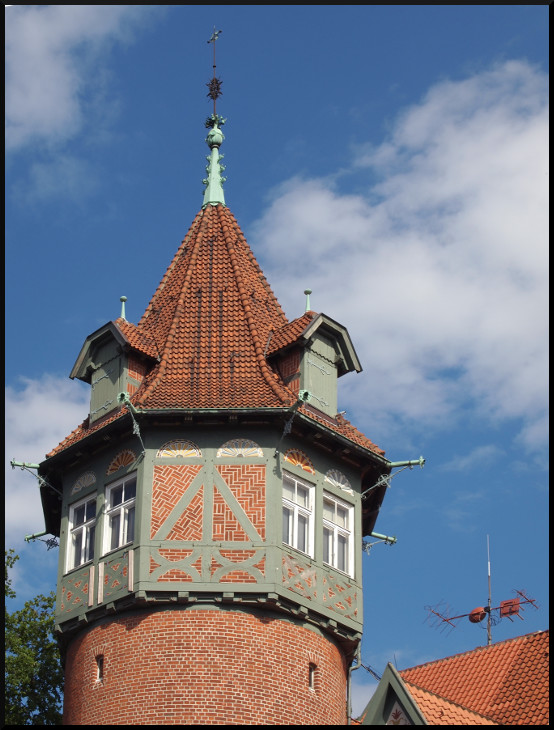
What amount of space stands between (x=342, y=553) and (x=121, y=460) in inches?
199

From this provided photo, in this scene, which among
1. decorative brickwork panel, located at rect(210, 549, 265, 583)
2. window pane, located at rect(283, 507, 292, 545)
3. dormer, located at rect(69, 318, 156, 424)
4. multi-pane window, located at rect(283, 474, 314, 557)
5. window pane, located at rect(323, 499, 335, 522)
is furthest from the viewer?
dormer, located at rect(69, 318, 156, 424)

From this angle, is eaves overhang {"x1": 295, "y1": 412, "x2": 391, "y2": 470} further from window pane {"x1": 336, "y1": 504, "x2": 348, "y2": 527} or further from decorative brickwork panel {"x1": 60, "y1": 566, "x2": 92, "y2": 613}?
decorative brickwork panel {"x1": 60, "y1": 566, "x2": 92, "y2": 613}

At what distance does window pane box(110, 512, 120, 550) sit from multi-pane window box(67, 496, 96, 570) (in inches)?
22.8

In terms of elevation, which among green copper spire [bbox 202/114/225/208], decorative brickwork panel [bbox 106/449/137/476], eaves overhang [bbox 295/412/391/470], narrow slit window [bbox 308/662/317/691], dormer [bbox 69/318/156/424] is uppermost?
green copper spire [bbox 202/114/225/208]

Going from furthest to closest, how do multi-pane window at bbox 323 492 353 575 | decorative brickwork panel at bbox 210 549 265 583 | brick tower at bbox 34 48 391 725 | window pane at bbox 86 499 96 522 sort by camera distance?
window pane at bbox 86 499 96 522 < multi-pane window at bbox 323 492 353 575 < decorative brickwork panel at bbox 210 549 265 583 < brick tower at bbox 34 48 391 725

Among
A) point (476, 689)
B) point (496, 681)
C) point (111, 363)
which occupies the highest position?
point (111, 363)

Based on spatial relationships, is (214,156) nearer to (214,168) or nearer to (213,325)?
(214,168)

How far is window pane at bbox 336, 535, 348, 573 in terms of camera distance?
35.2 meters

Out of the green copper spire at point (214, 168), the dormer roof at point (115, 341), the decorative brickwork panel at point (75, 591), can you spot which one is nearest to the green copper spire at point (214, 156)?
the green copper spire at point (214, 168)

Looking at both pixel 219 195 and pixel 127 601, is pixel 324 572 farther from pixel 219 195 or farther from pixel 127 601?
pixel 219 195

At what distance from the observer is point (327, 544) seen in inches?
1387

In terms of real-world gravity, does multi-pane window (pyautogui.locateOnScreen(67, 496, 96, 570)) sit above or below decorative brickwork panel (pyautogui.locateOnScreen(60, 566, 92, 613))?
above

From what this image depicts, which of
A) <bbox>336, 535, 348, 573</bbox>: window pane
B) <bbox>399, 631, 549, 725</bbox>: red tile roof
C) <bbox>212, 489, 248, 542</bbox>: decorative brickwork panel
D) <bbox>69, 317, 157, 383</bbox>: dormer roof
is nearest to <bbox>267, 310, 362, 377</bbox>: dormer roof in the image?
<bbox>69, 317, 157, 383</bbox>: dormer roof

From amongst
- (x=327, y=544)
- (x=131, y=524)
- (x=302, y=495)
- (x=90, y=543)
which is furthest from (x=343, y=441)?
(x=90, y=543)
